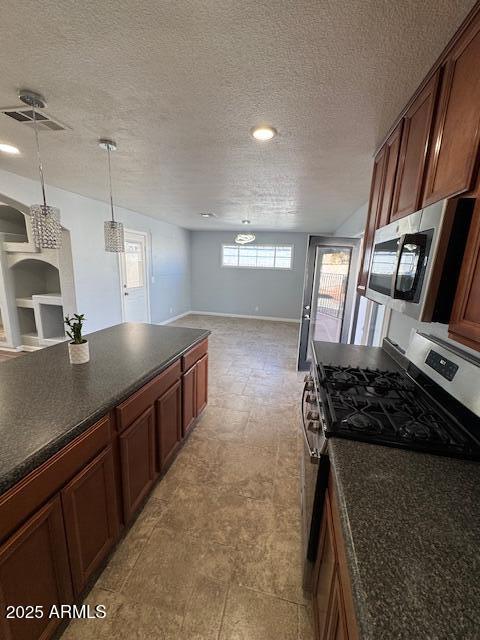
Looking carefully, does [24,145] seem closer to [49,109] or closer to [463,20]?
[49,109]

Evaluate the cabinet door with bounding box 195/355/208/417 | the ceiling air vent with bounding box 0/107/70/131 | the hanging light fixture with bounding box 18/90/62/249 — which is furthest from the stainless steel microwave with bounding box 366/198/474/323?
the ceiling air vent with bounding box 0/107/70/131

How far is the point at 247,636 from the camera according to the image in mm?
1159

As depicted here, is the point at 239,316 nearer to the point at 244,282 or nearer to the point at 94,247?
the point at 244,282

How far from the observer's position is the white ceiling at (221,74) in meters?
0.93

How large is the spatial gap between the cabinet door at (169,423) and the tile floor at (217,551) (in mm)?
195

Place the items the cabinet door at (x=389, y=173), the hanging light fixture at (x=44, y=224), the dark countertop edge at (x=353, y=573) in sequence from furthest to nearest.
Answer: the hanging light fixture at (x=44, y=224)
the cabinet door at (x=389, y=173)
the dark countertop edge at (x=353, y=573)

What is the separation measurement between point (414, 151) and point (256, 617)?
2346 millimetres

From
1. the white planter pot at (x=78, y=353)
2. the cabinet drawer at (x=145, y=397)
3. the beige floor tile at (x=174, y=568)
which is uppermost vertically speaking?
the white planter pot at (x=78, y=353)

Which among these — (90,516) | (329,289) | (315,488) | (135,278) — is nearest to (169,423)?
(90,516)

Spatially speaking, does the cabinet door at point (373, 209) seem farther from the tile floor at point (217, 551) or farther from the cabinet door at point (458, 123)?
the tile floor at point (217, 551)

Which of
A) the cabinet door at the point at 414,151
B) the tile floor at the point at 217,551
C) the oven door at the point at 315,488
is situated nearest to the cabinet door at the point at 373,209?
the cabinet door at the point at 414,151

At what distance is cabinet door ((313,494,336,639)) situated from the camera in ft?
2.97

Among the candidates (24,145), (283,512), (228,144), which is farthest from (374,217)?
(24,145)

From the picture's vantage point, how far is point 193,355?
228cm
